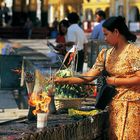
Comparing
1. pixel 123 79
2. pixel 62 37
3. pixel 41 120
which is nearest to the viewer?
pixel 41 120

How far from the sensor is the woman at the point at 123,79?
5.05 metres

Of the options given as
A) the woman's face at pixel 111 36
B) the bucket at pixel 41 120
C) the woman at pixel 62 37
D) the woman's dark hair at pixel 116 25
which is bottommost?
the bucket at pixel 41 120

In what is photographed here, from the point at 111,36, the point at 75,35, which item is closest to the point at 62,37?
the point at 75,35

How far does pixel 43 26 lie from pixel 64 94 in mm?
39708

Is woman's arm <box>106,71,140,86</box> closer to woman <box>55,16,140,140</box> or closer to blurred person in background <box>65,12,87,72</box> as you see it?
woman <box>55,16,140,140</box>

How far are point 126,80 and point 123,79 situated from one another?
0.10 feet

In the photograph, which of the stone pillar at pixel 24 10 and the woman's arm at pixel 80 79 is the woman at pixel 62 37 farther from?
the stone pillar at pixel 24 10

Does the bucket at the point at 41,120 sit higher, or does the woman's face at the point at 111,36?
the woman's face at the point at 111,36

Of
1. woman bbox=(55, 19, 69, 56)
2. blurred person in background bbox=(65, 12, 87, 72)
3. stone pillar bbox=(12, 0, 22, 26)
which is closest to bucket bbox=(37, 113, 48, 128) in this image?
blurred person in background bbox=(65, 12, 87, 72)

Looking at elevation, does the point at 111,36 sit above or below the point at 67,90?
above

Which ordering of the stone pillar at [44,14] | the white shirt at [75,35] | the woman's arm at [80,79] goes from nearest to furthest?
1. the woman's arm at [80,79]
2. the white shirt at [75,35]
3. the stone pillar at [44,14]

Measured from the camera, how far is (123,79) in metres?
5.02

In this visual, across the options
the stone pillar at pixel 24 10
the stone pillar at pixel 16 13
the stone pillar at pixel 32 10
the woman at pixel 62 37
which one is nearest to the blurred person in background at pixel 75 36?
the woman at pixel 62 37

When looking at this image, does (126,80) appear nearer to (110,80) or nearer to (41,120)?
(110,80)
